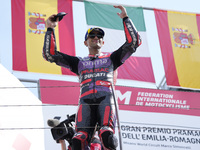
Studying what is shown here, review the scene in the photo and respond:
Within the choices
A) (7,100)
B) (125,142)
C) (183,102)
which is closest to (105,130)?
(7,100)

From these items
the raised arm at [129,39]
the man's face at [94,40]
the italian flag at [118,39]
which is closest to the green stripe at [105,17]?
the italian flag at [118,39]

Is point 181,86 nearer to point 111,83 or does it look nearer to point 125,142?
point 125,142

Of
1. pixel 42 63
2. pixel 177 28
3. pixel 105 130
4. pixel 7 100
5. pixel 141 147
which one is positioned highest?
pixel 177 28

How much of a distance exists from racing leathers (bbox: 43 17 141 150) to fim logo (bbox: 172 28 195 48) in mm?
5376

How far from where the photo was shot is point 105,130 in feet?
9.29

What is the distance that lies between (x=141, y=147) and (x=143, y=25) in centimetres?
292

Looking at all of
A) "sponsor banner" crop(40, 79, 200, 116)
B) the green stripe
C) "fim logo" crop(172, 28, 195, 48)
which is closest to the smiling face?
"sponsor banner" crop(40, 79, 200, 116)

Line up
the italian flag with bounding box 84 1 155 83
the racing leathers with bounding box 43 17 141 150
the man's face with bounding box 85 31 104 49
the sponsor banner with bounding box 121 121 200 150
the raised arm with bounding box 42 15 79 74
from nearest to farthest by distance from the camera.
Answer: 1. the racing leathers with bounding box 43 17 141 150
2. the raised arm with bounding box 42 15 79 74
3. the man's face with bounding box 85 31 104 49
4. the sponsor banner with bounding box 121 121 200 150
5. the italian flag with bounding box 84 1 155 83

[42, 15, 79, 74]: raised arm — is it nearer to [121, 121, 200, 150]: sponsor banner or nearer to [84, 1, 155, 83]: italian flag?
[121, 121, 200, 150]: sponsor banner

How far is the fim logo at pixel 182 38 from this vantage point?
8398mm

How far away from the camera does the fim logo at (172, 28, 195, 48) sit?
27.6 feet

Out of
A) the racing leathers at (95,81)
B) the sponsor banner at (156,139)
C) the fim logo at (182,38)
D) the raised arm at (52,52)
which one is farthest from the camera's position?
the fim logo at (182,38)

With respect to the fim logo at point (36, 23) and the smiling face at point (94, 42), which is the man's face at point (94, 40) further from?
the fim logo at point (36, 23)

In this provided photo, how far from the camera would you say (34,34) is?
7.34 m
